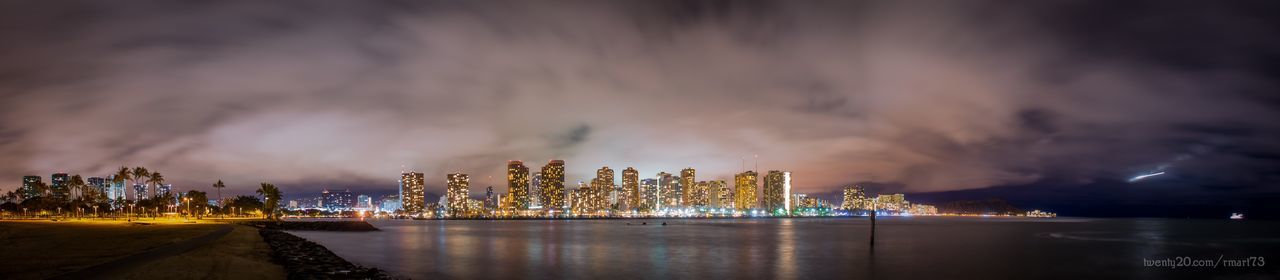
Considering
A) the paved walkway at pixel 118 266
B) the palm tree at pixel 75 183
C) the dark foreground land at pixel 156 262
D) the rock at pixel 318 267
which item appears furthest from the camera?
the palm tree at pixel 75 183

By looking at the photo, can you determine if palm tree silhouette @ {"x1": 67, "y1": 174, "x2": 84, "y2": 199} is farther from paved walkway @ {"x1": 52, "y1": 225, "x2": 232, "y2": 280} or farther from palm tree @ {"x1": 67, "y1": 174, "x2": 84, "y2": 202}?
paved walkway @ {"x1": 52, "y1": 225, "x2": 232, "y2": 280}

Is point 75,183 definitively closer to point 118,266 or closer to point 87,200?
point 87,200

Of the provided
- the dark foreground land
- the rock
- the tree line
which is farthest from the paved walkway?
the tree line

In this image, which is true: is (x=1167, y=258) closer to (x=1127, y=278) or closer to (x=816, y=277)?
(x=1127, y=278)

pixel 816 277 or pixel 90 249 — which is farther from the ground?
pixel 90 249

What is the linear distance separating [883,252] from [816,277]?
76.5 ft

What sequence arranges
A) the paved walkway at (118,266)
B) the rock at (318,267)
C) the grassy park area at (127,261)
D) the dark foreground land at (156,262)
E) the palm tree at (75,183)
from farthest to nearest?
1. the palm tree at (75,183)
2. the rock at (318,267)
3. the grassy park area at (127,261)
4. the dark foreground land at (156,262)
5. the paved walkway at (118,266)

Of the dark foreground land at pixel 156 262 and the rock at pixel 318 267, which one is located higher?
the dark foreground land at pixel 156 262

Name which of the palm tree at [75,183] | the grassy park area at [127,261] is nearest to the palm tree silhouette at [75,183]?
the palm tree at [75,183]

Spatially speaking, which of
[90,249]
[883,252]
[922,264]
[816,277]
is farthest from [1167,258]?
[90,249]

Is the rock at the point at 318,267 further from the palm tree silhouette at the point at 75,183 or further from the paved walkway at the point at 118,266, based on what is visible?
the palm tree silhouette at the point at 75,183

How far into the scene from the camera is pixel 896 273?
148 ft

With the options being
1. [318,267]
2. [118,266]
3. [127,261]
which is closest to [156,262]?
[118,266]

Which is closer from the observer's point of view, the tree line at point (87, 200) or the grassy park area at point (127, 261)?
the grassy park area at point (127, 261)
